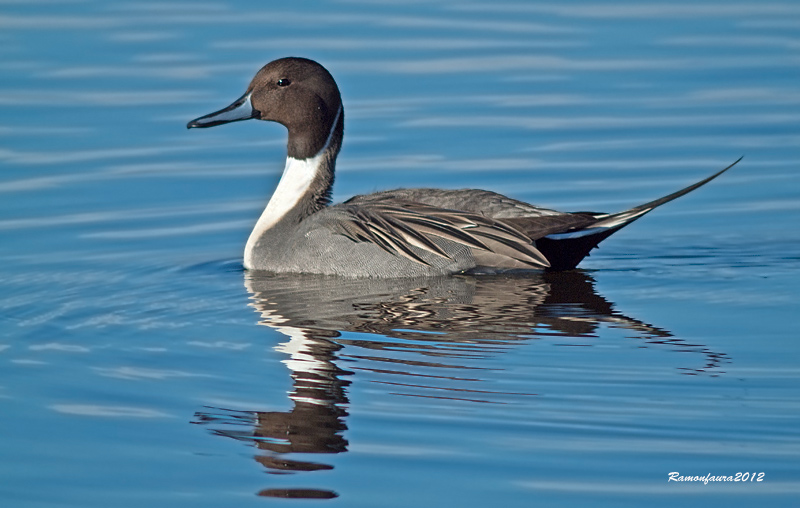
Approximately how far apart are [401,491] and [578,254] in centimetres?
389

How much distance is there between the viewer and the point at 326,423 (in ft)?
19.4

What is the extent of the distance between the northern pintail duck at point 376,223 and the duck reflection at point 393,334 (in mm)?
129

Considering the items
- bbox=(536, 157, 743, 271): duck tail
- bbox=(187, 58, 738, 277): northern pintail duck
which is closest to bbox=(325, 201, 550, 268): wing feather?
bbox=(187, 58, 738, 277): northern pintail duck

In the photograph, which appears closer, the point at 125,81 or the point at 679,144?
the point at 679,144

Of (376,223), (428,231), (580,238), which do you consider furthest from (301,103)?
(580,238)

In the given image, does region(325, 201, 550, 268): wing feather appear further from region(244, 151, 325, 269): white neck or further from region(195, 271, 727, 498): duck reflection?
region(244, 151, 325, 269): white neck

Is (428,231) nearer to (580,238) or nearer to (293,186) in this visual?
(580,238)

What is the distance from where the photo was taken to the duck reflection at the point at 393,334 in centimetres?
590

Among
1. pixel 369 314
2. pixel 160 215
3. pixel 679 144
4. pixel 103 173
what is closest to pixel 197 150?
pixel 103 173

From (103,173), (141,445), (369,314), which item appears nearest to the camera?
(141,445)

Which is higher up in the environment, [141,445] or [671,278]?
[671,278]

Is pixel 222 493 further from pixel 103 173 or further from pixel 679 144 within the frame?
pixel 679 144

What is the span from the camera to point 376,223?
28.7 ft

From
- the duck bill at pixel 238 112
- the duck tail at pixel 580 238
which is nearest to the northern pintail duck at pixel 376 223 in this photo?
the duck tail at pixel 580 238
